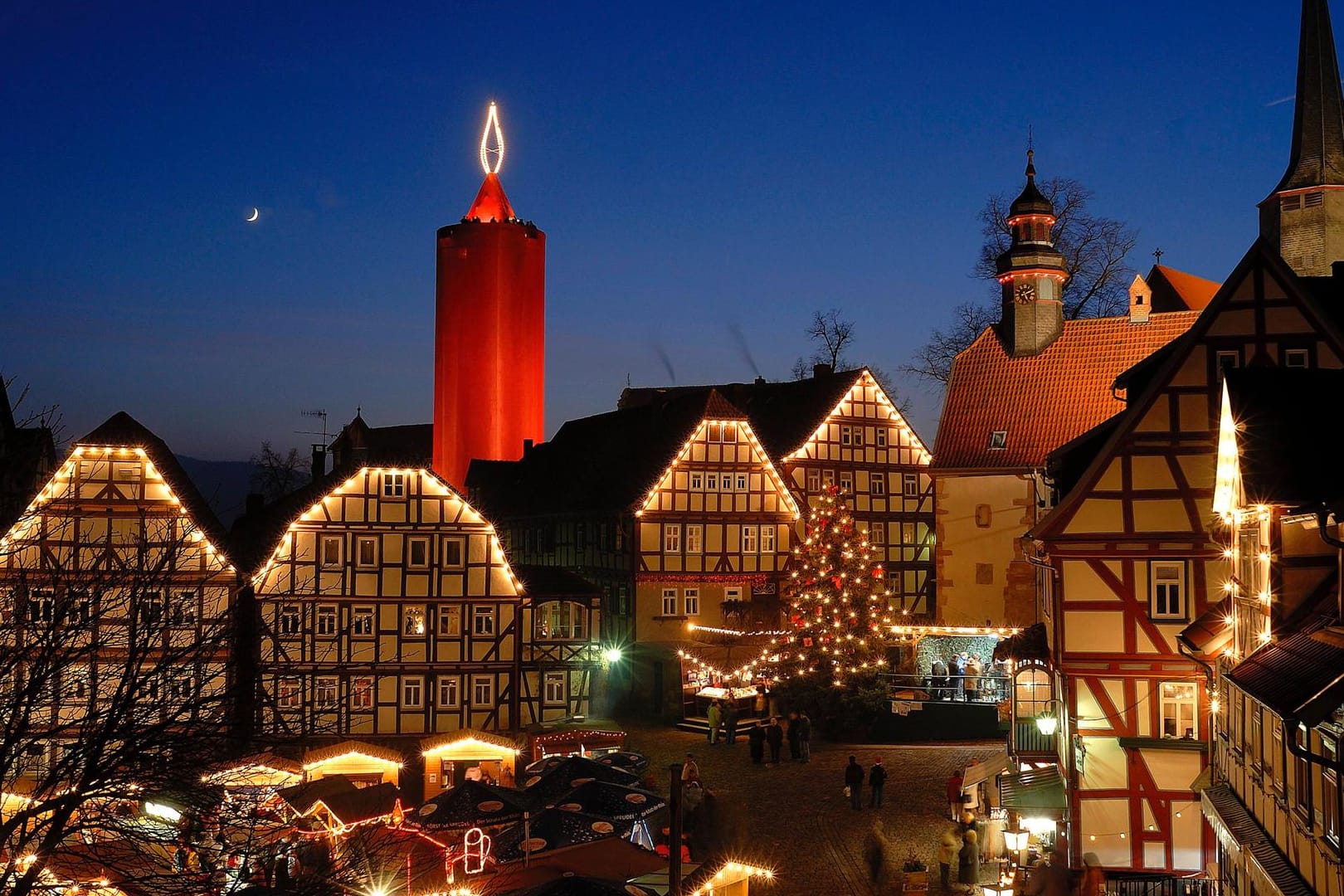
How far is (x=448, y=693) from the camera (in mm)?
33281

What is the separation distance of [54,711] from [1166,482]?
50.8 ft

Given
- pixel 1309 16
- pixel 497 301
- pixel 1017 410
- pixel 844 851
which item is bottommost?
pixel 844 851

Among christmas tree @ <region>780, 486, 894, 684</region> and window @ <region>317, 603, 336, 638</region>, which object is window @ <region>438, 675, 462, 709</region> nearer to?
window @ <region>317, 603, 336, 638</region>

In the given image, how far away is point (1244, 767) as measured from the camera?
15.3 m

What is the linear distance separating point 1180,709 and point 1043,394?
1826 cm

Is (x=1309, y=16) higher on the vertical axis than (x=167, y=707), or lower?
higher

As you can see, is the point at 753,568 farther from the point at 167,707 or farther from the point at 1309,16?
the point at 167,707

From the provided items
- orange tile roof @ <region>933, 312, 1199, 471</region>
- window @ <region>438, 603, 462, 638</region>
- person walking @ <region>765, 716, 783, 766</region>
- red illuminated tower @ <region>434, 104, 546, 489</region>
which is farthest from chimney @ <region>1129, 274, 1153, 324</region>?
red illuminated tower @ <region>434, 104, 546, 489</region>

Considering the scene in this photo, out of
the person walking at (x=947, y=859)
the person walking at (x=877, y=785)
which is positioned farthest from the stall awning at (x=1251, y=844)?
the person walking at (x=877, y=785)

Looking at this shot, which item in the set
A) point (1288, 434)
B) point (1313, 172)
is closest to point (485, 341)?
point (1313, 172)

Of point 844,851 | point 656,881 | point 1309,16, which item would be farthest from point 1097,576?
point 1309,16

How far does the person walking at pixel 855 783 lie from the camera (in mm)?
25234

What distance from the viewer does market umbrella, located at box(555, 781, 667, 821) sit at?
68.4 ft

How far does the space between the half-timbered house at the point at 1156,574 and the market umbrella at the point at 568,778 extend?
22.5 feet
